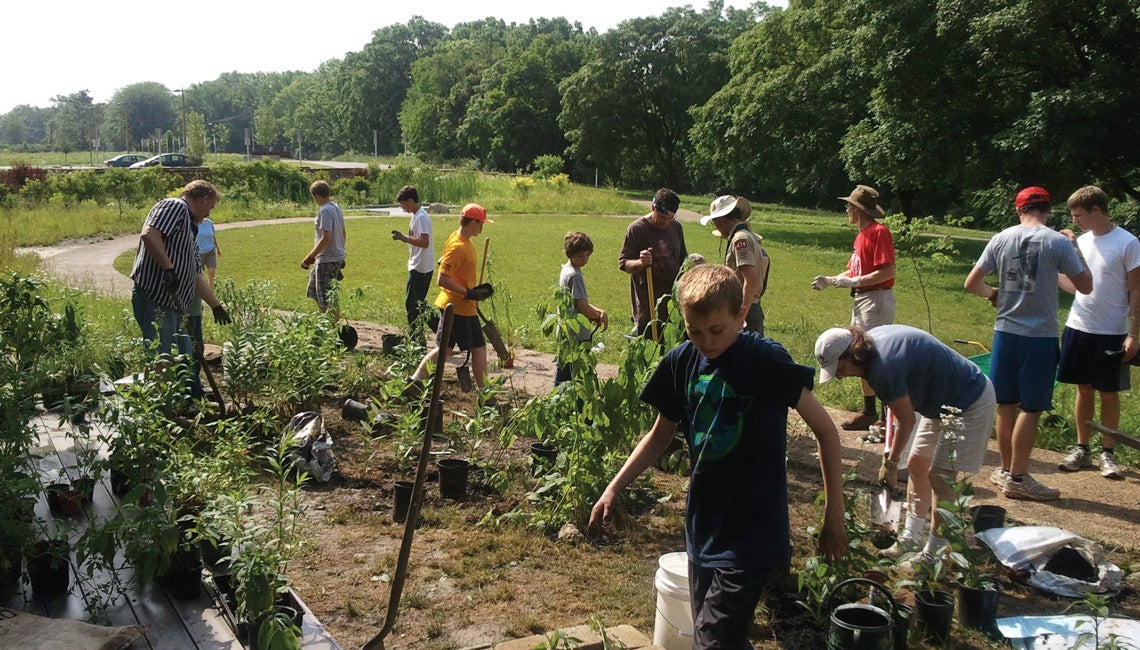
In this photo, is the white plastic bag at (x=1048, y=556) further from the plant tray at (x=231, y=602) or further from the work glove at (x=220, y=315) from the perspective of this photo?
the work glove at (x=220, y=315)

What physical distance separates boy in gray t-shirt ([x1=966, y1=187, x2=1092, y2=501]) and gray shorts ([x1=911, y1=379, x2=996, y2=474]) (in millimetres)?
1383

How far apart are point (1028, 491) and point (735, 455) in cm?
348

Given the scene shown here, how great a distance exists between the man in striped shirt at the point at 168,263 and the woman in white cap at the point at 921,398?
4457 mm

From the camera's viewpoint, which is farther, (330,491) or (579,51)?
(579,51)

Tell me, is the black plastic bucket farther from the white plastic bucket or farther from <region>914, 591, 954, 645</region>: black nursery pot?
the white plastic bucket

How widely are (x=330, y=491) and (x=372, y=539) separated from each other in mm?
802

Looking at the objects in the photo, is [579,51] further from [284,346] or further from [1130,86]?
[284,346]

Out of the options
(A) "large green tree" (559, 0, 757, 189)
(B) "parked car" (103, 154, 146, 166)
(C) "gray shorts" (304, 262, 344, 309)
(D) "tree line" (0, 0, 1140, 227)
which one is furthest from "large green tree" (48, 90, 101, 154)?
(C) "gray shorts" (304, 262, 344, 309)

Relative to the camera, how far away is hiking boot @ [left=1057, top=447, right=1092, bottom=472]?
6.07m

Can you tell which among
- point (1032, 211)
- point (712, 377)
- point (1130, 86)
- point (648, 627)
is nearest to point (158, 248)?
point (648, 627)

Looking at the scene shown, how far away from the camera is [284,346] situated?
6.21 metres

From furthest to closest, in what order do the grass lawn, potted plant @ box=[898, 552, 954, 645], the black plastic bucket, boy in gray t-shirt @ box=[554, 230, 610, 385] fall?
the grass lawn
boy in gray t-shirt @ box=[554, 230, 610, 385]
potted plant @ box=[898, 552, 954, 645]
the black plastic bucket

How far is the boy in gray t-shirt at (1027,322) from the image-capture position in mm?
5316

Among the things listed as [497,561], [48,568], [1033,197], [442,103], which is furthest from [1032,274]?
[442,103]
